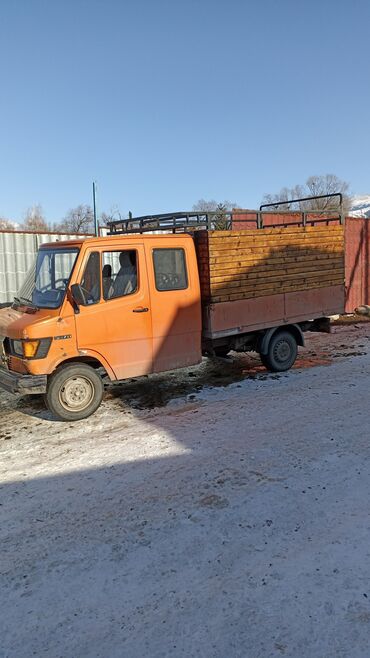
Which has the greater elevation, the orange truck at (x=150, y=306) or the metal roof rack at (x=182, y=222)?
the metal roof rack at (x=182, y=222)


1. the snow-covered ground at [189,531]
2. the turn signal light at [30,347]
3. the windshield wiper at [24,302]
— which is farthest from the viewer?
the windshield wiper at [24,302]

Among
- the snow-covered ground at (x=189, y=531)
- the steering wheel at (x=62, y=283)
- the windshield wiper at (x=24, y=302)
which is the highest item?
the steering wheel at (x=62, y=283)

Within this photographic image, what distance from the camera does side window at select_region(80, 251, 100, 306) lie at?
5.94 metres

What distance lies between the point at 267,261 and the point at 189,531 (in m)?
4.81

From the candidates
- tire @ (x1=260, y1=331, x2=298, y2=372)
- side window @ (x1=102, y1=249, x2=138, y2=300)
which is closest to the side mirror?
side window @ (x1=102, y1=249, x2=138, y2=300)

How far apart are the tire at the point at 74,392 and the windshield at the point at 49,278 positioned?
2.75ft

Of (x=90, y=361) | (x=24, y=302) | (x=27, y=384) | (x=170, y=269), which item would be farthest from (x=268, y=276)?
(x=27, y=384)

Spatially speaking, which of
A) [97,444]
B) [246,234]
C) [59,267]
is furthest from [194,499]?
[246,234]

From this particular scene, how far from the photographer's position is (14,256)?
11914 mm

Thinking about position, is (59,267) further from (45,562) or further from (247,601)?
(247,601)

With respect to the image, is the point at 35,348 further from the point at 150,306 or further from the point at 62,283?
the point at 150,306

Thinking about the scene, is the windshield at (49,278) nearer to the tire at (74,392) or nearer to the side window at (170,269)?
the tire at (74,392)

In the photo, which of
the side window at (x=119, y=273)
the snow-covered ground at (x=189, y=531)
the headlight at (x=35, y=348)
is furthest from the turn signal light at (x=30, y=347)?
the side window at (x=119, y=273)

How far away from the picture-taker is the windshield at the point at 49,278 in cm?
597
